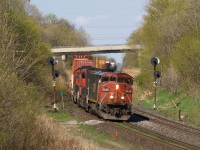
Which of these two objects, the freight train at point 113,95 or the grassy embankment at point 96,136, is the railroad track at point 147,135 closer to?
the grassy embankment at point 96,136

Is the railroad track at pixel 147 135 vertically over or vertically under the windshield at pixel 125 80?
under

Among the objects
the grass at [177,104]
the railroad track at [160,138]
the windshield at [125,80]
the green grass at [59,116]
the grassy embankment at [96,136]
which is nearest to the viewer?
the railroad track at [160,138]

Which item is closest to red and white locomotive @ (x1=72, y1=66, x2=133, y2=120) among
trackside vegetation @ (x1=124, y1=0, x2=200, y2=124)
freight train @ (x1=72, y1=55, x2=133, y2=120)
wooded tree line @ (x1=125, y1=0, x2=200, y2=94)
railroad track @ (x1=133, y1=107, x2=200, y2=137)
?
freight train @ (x1=72, y1=55, x2=133, y2=120)

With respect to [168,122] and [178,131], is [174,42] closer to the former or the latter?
[168,122]

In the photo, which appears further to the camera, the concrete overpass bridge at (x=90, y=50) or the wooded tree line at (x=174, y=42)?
the concrete overpass bridge at (x=90, y=50)

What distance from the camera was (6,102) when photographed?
14742 millimetres

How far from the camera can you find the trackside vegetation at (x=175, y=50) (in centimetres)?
3700

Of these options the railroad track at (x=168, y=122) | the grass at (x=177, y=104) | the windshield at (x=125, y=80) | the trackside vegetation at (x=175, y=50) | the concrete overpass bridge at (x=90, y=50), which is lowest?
the railroad track at (x=168, y=122)

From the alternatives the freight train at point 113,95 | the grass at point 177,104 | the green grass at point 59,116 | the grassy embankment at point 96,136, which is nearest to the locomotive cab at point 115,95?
the freight train at point 113,95

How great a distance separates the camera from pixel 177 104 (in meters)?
38.1

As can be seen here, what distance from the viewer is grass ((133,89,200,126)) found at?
32.9 metres

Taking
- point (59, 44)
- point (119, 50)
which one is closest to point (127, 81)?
point (119, 50)

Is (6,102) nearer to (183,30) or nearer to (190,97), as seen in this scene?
(190,97)

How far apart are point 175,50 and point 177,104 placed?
6345 millimetres
